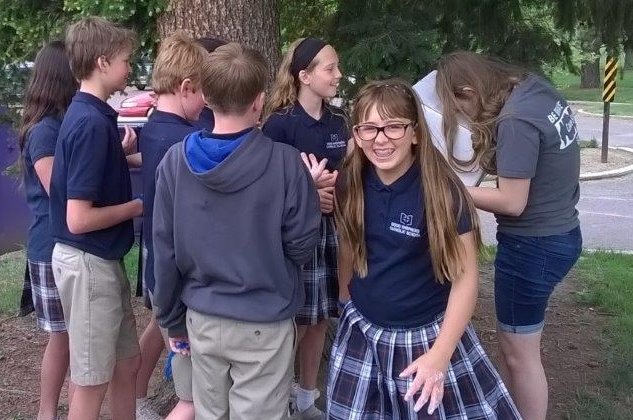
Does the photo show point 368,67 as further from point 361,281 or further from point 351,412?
point 351,412

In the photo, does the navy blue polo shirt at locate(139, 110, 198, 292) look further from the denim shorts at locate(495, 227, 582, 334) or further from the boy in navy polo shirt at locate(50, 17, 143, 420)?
the denim shorts at locate(495, 227, 582, 334)

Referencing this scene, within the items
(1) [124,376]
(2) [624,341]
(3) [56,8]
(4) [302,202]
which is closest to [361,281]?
(4) [302,202]

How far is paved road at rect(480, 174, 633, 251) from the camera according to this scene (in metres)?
8.85

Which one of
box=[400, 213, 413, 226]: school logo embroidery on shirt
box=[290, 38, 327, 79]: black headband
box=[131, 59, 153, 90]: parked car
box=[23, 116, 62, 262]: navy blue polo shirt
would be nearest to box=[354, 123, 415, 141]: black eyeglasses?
box=[400, 213, 413, 226]: school logo embroidery on shirt

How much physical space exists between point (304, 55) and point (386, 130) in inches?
32.7

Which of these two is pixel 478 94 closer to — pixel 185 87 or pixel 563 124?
pixel 563 124

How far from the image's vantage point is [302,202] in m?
2.46

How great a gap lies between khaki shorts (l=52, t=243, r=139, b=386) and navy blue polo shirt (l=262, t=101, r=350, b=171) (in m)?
0.79

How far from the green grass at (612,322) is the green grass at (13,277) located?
132 inches

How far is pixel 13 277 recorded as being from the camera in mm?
6535

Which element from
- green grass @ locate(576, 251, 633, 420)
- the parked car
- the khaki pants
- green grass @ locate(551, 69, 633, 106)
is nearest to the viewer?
the khaki pants

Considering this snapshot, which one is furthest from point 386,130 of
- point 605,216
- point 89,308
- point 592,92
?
point 592,92

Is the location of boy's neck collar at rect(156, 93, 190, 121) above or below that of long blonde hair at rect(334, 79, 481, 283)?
above

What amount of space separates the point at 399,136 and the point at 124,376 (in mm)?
1526
